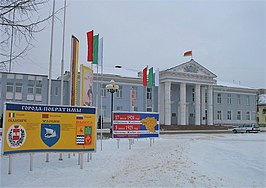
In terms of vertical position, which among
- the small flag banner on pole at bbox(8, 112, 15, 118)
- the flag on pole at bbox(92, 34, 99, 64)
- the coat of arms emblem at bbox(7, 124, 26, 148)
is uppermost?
the flag on pole at bbox(92, 34, 99, 64)

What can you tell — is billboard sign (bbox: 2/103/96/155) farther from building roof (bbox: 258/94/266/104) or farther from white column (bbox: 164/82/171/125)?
building roof (bbox: 258/94/266/104)

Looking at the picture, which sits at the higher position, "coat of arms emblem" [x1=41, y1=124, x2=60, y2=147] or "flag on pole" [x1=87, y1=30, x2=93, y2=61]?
"flag on pole" [x1=87, y1=30, x2=93, y2=61]

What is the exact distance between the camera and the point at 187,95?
5631 centimetres

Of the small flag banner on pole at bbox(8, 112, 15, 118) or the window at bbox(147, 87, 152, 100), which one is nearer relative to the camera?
the small flag banner on pole at bbox(8, 112, 15, 118)

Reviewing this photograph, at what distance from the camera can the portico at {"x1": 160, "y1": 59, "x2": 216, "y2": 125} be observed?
5044 centimetres

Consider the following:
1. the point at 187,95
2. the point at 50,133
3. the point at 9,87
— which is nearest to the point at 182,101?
the point at 187,95

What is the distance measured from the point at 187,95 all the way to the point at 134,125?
3937cm

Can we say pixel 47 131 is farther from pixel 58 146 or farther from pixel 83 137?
pixel 83 137

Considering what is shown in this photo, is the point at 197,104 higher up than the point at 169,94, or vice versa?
the point at 169,94

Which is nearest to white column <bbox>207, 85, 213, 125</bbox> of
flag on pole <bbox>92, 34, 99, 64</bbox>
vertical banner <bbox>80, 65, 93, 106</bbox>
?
flag on pole <bbox>92, 34, 99, 64</bbox>

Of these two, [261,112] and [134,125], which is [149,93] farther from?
[261,112]

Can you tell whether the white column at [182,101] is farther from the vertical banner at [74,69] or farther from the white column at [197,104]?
the vertical banner at [74,69]

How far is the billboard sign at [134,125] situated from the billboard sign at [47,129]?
7.06 meters

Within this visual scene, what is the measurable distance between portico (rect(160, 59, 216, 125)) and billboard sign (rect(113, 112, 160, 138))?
31161 millimetres
